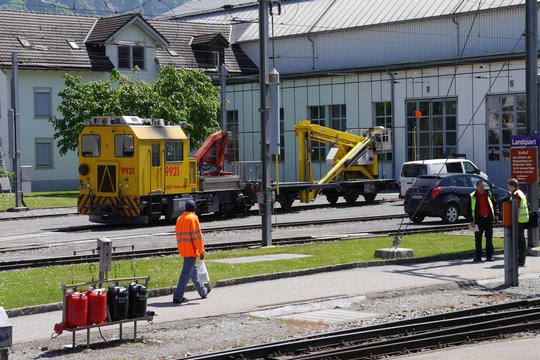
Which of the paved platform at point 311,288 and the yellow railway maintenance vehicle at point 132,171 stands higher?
the yellow railway maintenance vehicle at point 132,171

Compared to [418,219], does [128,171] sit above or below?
above

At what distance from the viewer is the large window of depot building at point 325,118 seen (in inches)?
2469

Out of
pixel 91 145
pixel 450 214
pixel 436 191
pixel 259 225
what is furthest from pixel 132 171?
pixel 450 214

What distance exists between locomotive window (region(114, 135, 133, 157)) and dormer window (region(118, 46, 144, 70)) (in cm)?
3203

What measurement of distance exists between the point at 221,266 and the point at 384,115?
39.9 m

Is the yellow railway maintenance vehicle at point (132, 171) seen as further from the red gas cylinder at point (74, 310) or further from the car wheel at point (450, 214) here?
the red gas cylinder at point (74, 310)

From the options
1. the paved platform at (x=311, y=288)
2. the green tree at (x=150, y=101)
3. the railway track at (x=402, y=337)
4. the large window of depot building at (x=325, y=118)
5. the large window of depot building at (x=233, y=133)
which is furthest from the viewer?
the large window of depot building at (x=233, y=133)

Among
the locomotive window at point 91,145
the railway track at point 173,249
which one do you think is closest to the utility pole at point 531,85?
the railway track at point 173,249

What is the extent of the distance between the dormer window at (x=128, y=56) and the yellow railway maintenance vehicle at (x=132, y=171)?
1218 inches

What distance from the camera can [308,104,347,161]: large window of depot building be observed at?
62.7 meters

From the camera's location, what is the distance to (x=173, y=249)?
26.5 meters

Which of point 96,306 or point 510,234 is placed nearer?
point 96,306

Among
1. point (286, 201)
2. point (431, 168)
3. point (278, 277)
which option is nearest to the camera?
point (278, 277)

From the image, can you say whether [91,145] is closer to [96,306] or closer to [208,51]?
[96,306]
